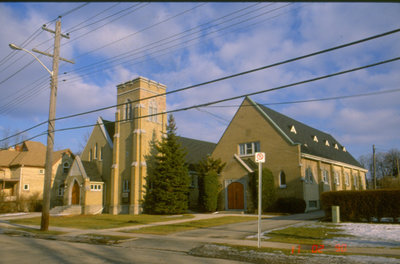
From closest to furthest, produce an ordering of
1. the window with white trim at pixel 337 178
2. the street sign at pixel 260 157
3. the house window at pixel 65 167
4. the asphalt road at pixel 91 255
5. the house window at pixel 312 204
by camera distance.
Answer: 1. the asphalt road at pixel 91 255
2. the street sign at pixel 260 157
3. the house window at pixel 312 204
4. the window with white trim at pixel 337 178
5. the house window at pixel 65 167

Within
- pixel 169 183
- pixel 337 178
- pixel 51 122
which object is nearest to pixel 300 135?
pixel 337 178

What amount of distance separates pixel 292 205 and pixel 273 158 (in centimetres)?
501

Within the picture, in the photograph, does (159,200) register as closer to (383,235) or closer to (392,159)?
(383,235)

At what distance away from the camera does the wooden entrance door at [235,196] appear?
2955cm

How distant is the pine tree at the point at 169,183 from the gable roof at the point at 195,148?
788 cm

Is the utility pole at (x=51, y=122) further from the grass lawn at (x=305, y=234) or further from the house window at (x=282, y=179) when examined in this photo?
the house window at (x=282, y=179)

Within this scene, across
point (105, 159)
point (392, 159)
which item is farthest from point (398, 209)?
point (392, 159)

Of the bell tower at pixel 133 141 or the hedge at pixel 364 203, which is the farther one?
the bell tower at pixel 133 141

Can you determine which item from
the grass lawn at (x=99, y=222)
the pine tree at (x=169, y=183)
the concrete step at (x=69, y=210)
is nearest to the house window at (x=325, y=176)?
the pine tree at (x=169, y=183)

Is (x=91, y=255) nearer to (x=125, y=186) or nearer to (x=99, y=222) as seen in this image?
(x=99, y=222)

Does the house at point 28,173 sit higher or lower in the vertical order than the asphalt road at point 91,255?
higher

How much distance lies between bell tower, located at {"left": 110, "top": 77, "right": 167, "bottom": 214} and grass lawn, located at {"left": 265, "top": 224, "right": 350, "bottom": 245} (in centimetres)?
1887

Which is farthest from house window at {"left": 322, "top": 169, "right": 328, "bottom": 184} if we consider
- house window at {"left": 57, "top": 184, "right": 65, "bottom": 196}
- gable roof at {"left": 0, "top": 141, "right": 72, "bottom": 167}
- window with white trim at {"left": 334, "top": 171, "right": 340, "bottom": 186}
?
gable roof at {"left": 0, "top": 141, "right": 72, "bottom": 167}

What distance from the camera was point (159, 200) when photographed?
28781 millimetres
